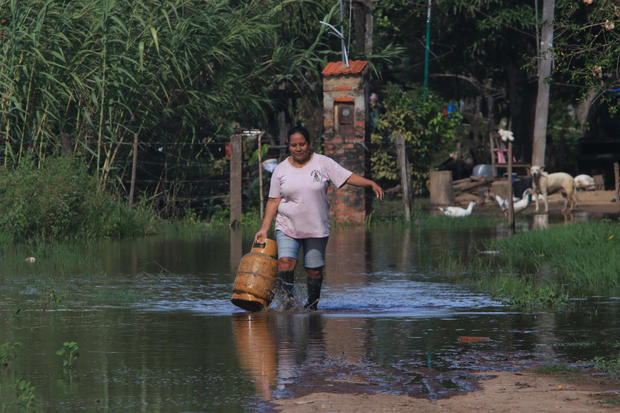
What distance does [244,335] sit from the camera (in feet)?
27.7

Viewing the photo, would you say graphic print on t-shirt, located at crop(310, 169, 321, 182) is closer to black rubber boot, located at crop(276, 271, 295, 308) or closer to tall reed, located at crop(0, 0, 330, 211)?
black rubber boot, located at crop(276, 271, 295, 308)

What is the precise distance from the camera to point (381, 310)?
391 inches

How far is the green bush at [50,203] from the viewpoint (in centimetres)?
1620

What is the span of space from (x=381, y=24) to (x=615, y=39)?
913 inches

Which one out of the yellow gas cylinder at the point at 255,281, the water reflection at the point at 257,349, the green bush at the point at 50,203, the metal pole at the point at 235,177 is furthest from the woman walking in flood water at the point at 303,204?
Result: the metal pole at the point at 235,177

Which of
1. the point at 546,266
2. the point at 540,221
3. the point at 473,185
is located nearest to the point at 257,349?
the point at 546,266

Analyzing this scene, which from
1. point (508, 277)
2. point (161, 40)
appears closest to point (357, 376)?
point (508, 277)

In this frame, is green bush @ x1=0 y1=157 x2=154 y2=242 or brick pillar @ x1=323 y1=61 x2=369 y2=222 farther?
brick pillar @ x1=323 y1=61 x2=369 y2=222

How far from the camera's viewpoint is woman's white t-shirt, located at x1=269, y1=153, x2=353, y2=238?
971cm

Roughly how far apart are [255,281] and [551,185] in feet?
60.1

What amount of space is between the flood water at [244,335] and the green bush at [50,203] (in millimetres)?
2317

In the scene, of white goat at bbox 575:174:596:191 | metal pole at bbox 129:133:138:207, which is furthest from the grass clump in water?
white goat at bbox 575:174:596:191

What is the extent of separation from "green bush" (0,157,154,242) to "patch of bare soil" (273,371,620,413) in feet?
35.2

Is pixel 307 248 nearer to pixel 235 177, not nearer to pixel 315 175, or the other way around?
pixel 315 175
